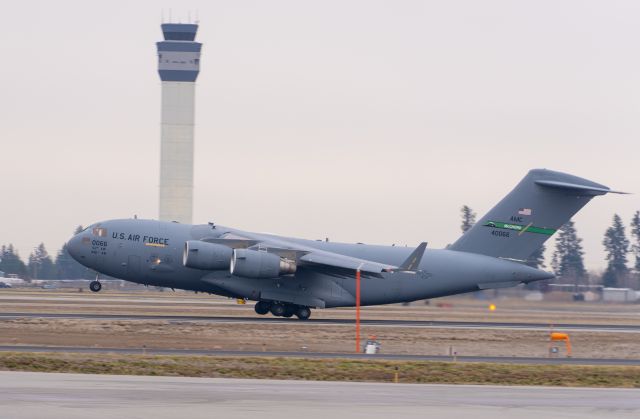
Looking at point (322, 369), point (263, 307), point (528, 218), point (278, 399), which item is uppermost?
point (528, 218)

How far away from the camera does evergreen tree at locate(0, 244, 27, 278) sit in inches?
3693

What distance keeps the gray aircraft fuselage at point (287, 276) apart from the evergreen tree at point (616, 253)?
16366 millimetres

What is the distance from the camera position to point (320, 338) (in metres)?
33.2

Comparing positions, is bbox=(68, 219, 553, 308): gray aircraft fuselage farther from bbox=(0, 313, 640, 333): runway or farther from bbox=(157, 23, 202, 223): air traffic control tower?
bbox=(157, 23, 202, 223): air traffic control tower

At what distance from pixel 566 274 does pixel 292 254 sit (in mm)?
22328

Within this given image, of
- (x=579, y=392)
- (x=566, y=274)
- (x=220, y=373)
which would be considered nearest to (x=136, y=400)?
(x=220, y=373)

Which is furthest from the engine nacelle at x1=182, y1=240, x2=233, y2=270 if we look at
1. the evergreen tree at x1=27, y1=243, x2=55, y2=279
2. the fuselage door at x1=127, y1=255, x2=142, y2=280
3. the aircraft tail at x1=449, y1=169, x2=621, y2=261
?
the evergreen tree at x1=27, y1=243, x2=55, y2=279

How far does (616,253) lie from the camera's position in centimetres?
8000

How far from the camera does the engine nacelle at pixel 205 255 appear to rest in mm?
39000

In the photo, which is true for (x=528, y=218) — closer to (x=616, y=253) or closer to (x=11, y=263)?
(x=616, y=253)

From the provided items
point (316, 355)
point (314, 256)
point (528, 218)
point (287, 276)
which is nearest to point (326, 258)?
point (314, 256)

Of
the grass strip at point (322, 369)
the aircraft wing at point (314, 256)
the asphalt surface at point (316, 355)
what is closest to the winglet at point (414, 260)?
the aircraft wing at point (314, 256)

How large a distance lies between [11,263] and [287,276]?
60923 mm

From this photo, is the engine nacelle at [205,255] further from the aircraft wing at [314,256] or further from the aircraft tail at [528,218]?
the aircraft tail at [528,218]
